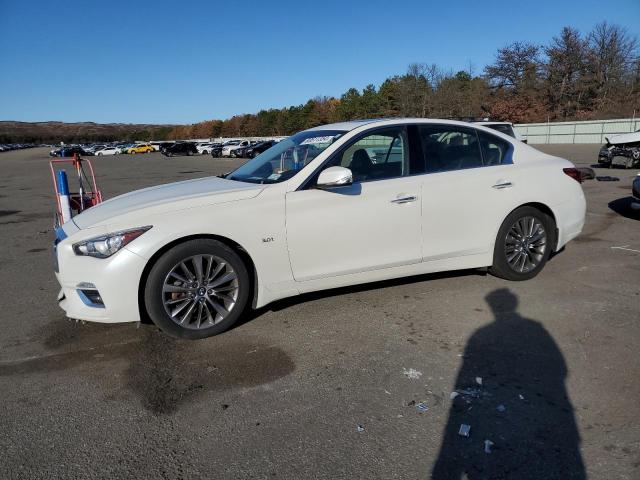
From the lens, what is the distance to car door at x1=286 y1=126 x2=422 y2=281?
3990 millimetres

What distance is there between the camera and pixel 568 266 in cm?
561

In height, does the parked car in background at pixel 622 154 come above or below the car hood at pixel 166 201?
below

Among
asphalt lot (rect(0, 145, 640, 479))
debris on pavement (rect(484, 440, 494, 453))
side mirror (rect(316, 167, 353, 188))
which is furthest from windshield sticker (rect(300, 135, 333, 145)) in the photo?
debris on pavement (rect(484, 440, 494, 453))

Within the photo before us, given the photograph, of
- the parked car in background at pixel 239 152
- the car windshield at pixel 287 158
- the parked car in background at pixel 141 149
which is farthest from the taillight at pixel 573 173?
the parked car in background at pixel 141 149

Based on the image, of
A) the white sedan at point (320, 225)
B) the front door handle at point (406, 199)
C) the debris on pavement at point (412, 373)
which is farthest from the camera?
the front door handle at point (406, 199)

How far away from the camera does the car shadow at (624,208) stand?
27.9 feet

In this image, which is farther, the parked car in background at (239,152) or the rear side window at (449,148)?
the parked car in background at (239,152)

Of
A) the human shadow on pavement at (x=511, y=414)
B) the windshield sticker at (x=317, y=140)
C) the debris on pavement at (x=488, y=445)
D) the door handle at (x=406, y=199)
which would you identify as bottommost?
the human shadow on pavement at (x=511, y=414)

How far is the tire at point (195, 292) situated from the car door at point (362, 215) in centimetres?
50

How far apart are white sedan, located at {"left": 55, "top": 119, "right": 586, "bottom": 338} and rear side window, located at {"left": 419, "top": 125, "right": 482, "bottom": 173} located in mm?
13

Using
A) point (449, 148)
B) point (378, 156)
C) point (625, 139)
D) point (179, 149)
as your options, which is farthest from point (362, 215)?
point (179, 149)

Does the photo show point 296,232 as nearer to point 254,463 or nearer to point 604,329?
point 254,463

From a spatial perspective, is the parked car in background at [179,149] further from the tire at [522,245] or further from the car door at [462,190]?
the tire at [522,245]

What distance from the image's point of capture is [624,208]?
31.1ft
